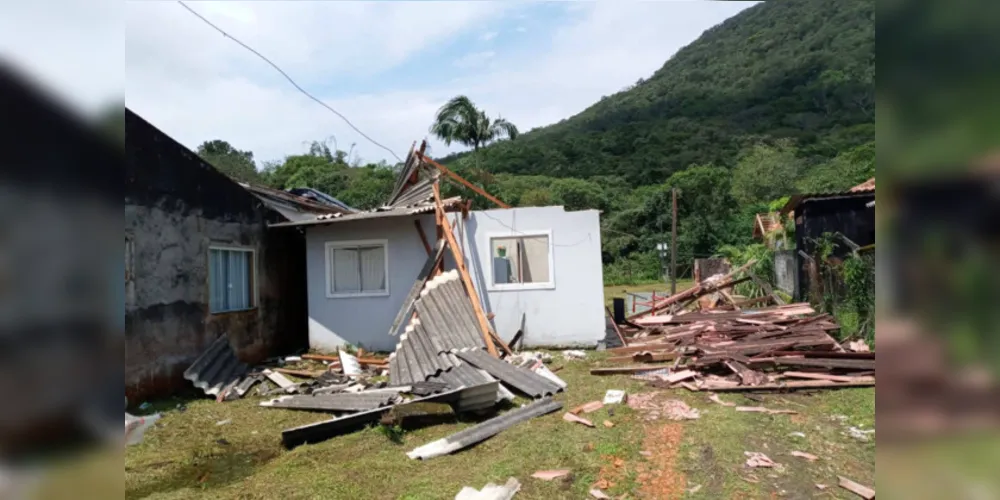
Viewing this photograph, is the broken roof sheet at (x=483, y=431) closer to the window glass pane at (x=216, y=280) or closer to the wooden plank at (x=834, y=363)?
the wooden plank at (x=834, y=363)

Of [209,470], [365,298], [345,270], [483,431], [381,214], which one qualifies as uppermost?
[381,214]

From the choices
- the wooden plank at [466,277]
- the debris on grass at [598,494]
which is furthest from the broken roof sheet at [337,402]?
the debris on grass at [598,494]

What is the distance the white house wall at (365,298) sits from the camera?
10305 mm

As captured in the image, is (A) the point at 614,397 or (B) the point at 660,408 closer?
(B) the point at 660,408

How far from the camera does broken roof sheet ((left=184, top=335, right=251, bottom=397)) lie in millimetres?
7621

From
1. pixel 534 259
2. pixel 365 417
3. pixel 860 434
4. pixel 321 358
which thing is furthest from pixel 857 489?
pixel 321 358

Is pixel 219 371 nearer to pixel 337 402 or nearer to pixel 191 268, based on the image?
pixel 191 268

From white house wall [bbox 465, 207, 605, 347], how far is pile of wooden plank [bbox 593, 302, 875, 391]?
928 mm

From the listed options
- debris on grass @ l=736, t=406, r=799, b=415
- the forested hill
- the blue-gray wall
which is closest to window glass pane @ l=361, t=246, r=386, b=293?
the blue-gray wall

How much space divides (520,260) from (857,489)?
7.01m

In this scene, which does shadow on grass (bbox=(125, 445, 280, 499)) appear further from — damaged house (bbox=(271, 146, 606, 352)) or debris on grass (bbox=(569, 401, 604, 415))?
damaged house (bbox=(271, 146, 606, 352))

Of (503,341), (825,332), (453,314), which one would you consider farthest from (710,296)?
(453,314)

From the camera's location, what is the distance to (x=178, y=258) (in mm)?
7766

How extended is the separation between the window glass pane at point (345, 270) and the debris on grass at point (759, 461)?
7.97 m
